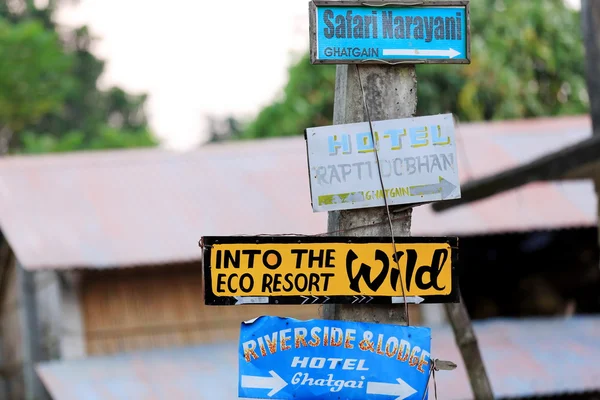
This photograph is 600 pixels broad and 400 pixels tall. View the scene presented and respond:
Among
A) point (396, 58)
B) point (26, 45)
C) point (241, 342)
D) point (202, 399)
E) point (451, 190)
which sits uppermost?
point (26, 45)

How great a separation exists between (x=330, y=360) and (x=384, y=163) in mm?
882

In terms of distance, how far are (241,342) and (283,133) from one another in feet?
69.7

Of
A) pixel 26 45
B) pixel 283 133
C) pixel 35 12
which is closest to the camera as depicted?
pixel 283 133

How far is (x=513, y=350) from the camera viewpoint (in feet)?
36.9

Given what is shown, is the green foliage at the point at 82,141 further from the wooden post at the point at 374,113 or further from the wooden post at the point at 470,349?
the wooden post at the point at 374,113

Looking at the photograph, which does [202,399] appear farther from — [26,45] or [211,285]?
[26,45]

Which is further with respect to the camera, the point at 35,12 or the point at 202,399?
the point at 35,12

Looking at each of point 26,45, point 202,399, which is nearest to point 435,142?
point 202,399

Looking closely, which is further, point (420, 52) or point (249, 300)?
point (420, 52)

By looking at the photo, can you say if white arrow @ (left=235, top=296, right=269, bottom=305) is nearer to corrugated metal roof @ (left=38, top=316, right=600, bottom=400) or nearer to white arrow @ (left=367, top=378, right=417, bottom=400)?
white arrow @ (left=367, top=378, right=417, bottom=400)

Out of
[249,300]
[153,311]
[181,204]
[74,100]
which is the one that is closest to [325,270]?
[249,300]

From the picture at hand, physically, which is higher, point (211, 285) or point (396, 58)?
point (396, 58)

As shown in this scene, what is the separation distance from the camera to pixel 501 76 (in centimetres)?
2314

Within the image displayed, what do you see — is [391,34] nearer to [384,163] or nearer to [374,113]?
[374,113]
